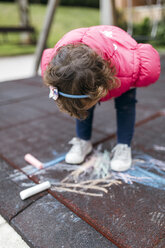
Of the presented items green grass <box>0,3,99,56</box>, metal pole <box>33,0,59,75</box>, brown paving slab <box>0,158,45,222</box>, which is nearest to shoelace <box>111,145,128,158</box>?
brown paving slab <box>0,158,45,222</box>

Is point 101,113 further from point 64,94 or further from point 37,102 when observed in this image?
point 64,94

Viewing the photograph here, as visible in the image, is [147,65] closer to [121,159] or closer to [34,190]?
[121,159]

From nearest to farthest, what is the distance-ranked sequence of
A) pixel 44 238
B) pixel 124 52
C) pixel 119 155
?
pixel 44 238 → pixel 124 52 → pixel 119 155

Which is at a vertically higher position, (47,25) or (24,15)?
(47,25)

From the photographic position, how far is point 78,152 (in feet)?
4.23

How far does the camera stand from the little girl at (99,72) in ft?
2.62

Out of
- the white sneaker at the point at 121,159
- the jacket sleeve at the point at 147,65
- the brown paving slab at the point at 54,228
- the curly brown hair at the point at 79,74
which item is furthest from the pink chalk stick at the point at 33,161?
the jacket sleeve at the point at 147,65

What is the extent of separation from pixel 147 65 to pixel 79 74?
39 centimetres

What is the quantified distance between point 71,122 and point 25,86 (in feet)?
4.78

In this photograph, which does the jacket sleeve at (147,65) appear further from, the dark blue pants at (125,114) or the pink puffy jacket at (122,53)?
the dark blue pants at (125,114)

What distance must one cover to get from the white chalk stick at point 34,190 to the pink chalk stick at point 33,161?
0.18m

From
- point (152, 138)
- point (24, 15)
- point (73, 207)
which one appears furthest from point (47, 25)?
point (24, 15)

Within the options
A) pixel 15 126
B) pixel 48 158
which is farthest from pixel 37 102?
pixel 48 158

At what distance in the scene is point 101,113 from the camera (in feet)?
6.75
